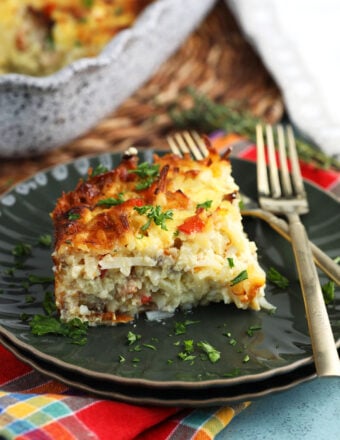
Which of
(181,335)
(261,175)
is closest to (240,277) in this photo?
(181,335)

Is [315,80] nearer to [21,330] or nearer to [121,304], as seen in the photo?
[121,304]

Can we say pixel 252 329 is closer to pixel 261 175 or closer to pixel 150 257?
pixel 150 257

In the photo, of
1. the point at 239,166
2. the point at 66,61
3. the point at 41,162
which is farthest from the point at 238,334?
the point at 66,61

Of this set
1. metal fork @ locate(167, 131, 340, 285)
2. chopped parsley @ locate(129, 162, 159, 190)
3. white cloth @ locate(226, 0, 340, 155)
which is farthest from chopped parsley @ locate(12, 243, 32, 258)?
white cloth @ locate(226, 0, 340, 155)

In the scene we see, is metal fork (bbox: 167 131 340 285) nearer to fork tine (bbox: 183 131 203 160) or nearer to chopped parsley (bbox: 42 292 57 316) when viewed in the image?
fork tine (bbox: 183 131 203 160)

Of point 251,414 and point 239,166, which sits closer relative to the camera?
point 251,414
